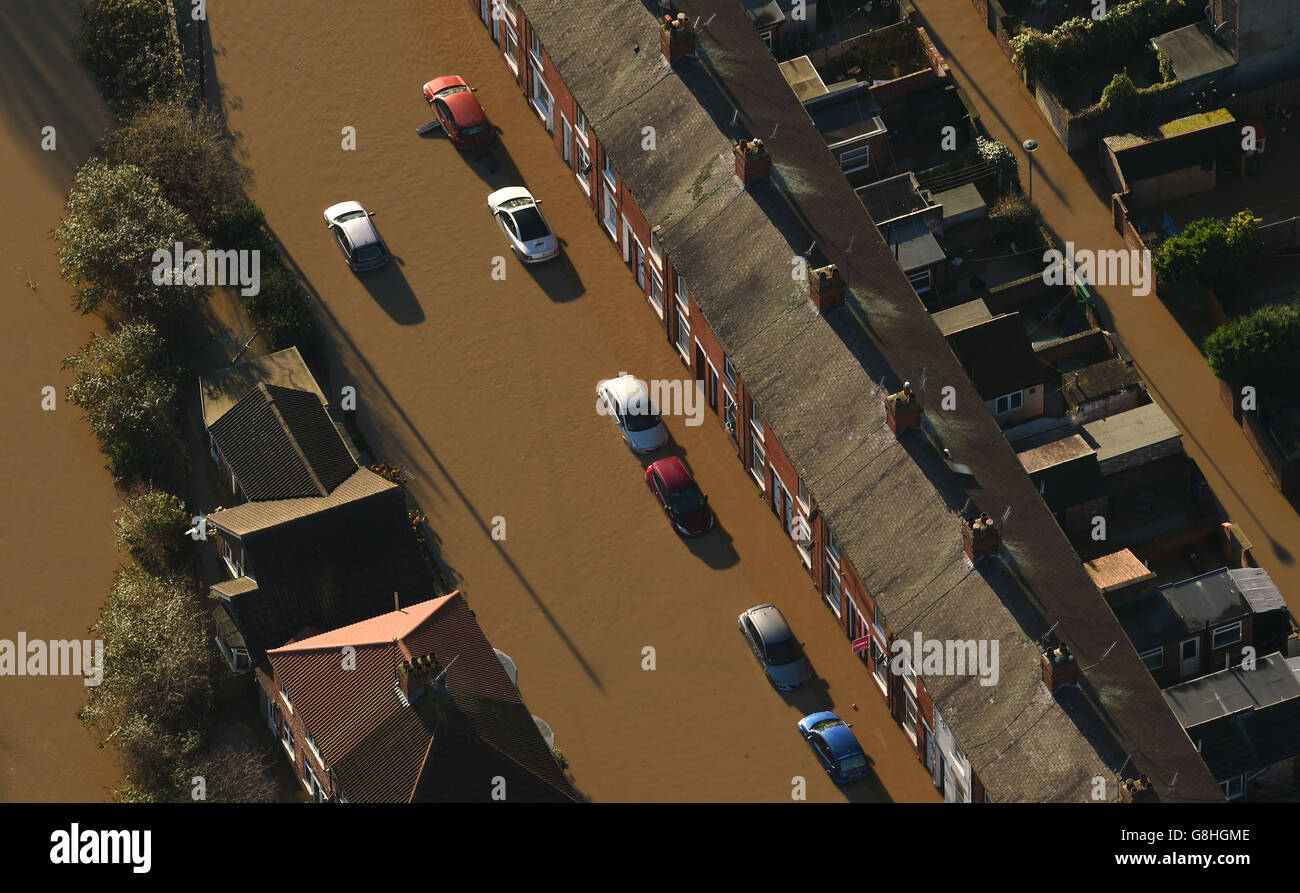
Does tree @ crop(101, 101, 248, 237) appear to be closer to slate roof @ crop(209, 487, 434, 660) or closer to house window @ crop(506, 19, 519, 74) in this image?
house window @ crop(506, 19, 519, 74)

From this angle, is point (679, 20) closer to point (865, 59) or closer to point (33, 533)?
point (865, 59)

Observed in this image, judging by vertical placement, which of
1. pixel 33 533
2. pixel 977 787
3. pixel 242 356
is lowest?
pixel 977 787

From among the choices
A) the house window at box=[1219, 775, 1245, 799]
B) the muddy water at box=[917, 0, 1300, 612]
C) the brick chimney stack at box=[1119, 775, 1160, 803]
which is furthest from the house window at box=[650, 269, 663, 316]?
the brick chimney stack at box=[1119, 775, 1160, 803]

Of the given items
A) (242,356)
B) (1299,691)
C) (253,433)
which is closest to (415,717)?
Result: (253,433)

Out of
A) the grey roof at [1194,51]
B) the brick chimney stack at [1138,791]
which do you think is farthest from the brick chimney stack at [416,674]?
the grey roof at [1194,51]

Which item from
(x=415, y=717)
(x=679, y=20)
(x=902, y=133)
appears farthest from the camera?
(x=902, y=133)

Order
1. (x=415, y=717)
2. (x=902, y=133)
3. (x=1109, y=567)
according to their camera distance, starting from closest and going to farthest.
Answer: (x=415, y=717), (x=1109, y=567), (x=902, y=133)
